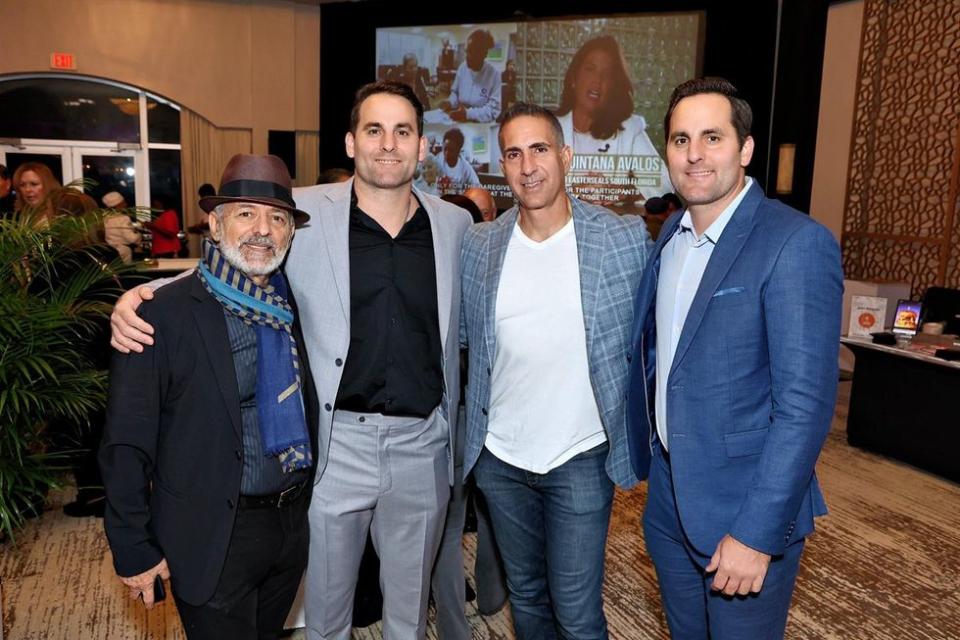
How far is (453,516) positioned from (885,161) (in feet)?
24.7

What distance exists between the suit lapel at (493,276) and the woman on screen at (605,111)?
7.20 metres

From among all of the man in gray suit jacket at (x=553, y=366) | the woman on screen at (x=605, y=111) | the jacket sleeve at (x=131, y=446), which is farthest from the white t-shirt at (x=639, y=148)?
the jacket sleeve at (x=131, y=446)

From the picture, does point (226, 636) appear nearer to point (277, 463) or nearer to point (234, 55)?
point (277, 463)

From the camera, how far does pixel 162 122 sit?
11969 millimetres

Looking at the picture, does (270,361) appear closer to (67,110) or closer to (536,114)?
(536,114)

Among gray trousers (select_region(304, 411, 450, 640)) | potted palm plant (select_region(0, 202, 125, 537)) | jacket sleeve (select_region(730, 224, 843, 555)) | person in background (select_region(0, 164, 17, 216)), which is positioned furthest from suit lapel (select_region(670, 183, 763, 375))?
person in background (select_region(0, 164, 17, 216))

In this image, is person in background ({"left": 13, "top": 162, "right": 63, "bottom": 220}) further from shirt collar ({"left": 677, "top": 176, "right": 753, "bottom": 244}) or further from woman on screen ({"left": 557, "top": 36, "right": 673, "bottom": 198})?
woman on screen ({"left": 557, "top": 36, "right": 673, "bottom": 198})

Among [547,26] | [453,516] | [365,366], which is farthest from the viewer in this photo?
[547,26]

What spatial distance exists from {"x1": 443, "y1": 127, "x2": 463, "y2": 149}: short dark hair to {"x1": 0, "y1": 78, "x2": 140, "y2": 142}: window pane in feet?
17.0

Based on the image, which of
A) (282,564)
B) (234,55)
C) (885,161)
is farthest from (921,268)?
(234,55)

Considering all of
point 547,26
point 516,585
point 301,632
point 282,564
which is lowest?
point 301,632

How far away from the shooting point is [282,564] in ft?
6.59

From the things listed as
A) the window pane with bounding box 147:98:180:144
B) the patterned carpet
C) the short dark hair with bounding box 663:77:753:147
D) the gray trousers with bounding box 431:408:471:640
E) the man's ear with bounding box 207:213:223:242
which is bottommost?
the patterned carpet

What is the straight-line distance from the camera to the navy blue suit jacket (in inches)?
62.7
